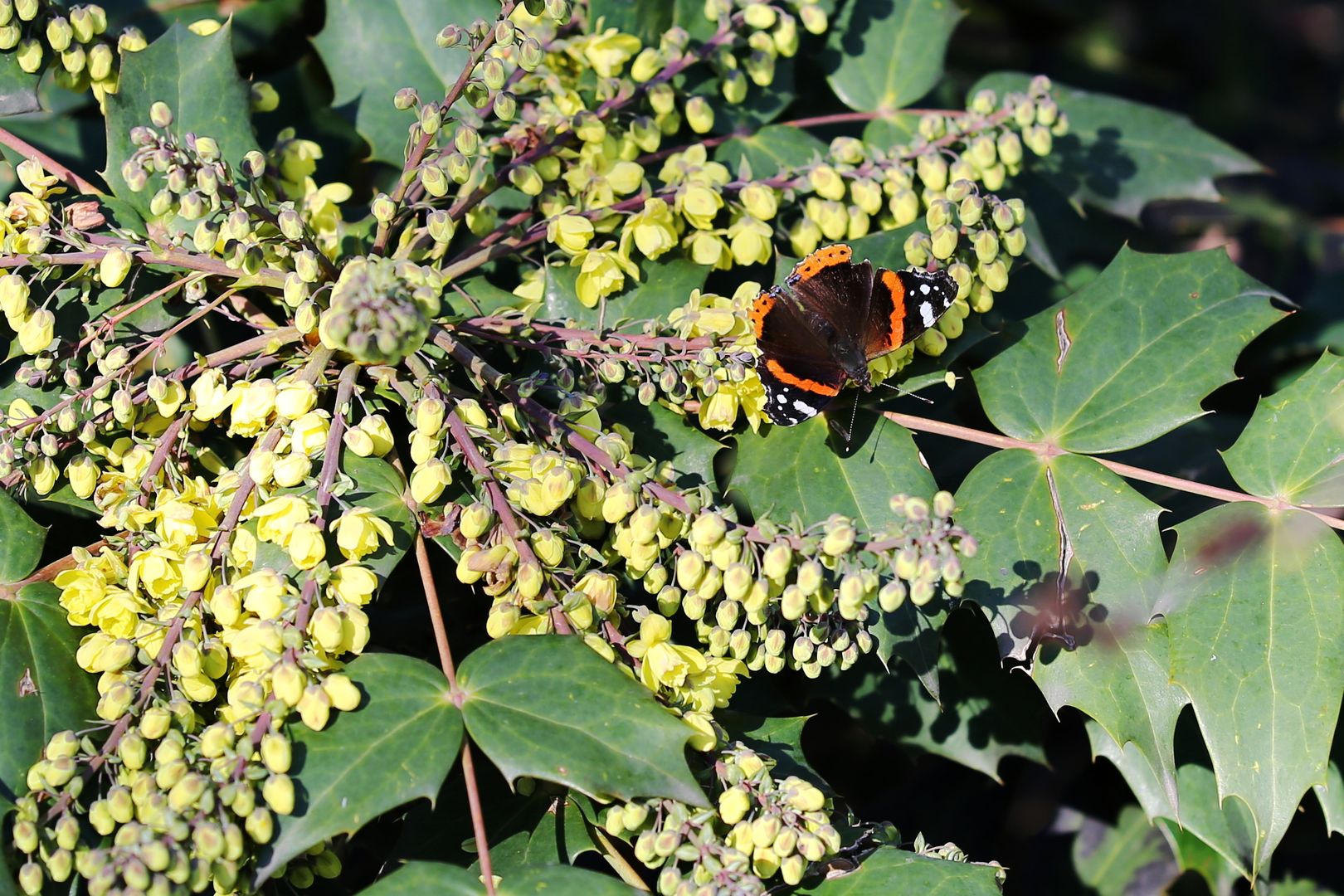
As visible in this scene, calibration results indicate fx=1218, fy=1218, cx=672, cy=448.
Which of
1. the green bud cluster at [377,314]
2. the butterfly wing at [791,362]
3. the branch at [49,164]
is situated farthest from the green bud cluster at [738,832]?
the branch at [49,164]

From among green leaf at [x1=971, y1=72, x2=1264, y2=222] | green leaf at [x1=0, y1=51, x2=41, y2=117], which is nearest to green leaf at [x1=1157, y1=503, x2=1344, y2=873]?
green leaf at [x1=971, y1=72, x2=1264, y2=222]

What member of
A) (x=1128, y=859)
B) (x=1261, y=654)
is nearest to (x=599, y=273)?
(x=1261, y=654)

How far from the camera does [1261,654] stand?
1876 millimetres

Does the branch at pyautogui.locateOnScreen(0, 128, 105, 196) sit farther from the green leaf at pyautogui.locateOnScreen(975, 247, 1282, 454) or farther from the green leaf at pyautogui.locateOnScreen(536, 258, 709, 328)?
the green leaf at pyautogui.locateOnScreen(975, 247, 1282, 454)

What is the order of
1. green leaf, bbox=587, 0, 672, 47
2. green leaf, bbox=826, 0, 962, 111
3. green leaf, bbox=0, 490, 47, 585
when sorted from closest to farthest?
green leaf, bbox=0, 490, 47, 585
green leaf, bbox=587, 0, 672, 47
green leaf, bbox=826, 0, 962, 111

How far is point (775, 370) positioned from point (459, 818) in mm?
822

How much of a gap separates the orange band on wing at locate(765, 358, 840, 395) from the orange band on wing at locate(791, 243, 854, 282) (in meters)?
0.21

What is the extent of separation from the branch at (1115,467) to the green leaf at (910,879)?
2.27 ft

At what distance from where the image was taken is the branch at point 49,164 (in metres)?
1.96

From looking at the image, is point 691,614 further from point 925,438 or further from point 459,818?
point 925,438

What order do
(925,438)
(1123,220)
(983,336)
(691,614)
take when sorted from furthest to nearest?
(1123,220), (925,438), (983,336), (691,614)

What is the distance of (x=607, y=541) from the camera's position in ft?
5.82

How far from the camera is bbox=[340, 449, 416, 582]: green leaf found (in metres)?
1.69

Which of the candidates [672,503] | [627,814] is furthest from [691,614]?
[627,814]
